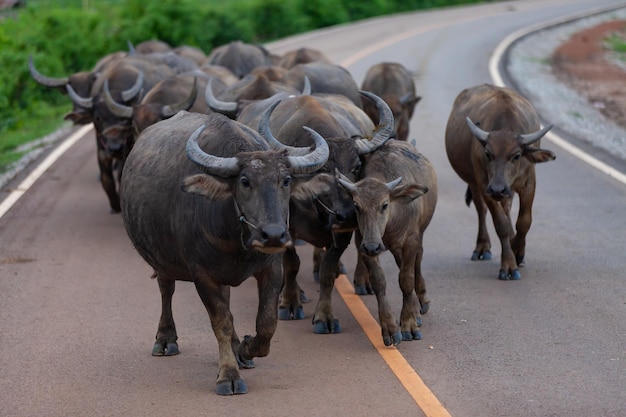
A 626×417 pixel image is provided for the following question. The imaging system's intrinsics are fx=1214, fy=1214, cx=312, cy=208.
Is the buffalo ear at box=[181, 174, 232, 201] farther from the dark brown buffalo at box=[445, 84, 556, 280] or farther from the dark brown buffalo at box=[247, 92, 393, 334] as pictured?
the dark brown buffalo at box=[445, 84, 556, 280]

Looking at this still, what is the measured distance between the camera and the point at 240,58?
72.5 ft

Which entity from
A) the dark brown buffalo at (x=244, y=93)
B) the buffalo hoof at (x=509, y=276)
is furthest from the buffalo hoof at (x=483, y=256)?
the dark brown buffalo at (x=244, y=93)

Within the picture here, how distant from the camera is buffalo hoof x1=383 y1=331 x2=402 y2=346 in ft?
33.4

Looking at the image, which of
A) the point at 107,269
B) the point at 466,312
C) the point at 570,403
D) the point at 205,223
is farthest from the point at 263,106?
the point at 570,403

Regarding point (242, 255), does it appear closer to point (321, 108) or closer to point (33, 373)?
point (33, 373)

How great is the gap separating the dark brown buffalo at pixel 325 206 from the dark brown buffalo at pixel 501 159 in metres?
1.68

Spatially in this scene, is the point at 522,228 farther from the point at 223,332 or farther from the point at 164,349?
the point at 223,332

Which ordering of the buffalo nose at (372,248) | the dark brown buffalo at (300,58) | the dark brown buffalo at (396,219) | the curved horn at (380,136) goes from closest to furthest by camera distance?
1. the buffalo nose at (372,248)
2. the dark brown buffalo at (396,219)
3. the curved horn at (380,136)
4. the dark brown buffalo at (300,58)

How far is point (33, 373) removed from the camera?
9.53 metres

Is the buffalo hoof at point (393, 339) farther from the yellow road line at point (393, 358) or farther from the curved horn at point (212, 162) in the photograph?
the curved horn at point (212, 162)

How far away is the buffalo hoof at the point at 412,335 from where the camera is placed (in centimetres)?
1045

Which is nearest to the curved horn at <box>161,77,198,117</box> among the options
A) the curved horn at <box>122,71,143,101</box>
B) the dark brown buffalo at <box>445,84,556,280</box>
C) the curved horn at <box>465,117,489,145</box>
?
the curved horn at <box>122,71,143,101</box>

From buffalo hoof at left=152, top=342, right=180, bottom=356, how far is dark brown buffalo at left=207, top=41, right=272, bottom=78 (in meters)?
11.9

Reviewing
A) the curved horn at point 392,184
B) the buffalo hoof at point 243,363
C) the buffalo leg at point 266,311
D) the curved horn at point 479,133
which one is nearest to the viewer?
the buffalo leg at point 266,311
